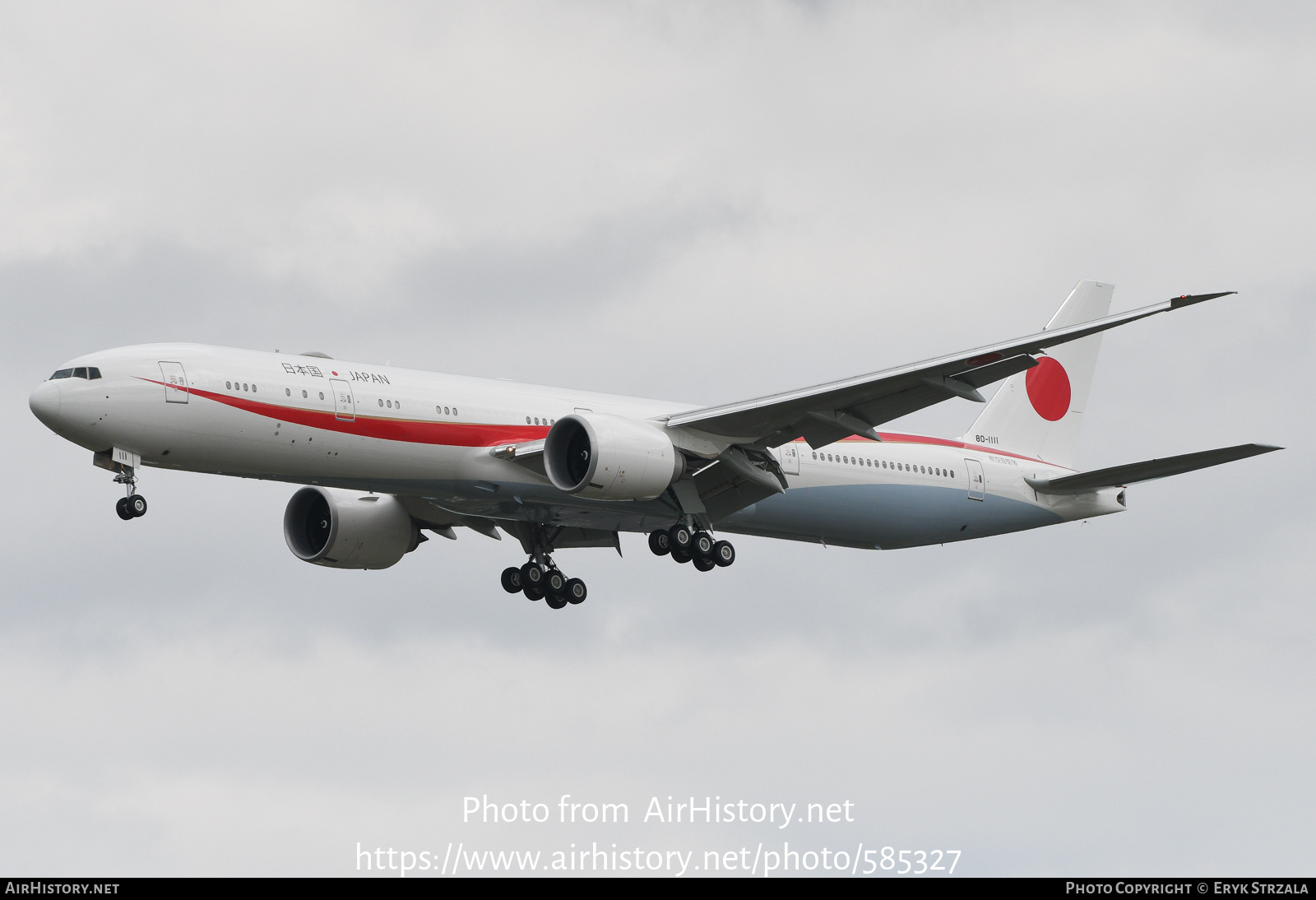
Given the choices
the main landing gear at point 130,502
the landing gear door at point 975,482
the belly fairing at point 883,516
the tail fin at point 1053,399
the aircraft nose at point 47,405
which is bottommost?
the main landing gear at point 130,502

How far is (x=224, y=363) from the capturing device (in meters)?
35.2

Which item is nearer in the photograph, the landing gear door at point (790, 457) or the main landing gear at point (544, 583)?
the landing gear door at point (790, 457)

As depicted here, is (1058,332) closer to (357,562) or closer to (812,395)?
(812,395)

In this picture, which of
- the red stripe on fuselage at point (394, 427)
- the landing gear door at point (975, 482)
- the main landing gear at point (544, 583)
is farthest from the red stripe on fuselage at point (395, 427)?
the landing gear door at point (975, 482)

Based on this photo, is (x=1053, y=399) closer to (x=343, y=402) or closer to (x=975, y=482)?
(x=975, y=482)

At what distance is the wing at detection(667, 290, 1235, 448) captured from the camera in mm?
36031

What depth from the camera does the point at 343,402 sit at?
36156 mm

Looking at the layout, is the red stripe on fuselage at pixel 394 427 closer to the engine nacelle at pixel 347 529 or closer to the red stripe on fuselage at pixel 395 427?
the red stripe on fuselage at pixel 395 427

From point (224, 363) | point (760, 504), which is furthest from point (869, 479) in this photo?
point (224, 363)

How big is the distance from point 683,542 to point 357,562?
9087 millimetres

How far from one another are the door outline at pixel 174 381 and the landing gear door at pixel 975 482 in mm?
21502

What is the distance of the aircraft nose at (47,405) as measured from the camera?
33500 millimetres

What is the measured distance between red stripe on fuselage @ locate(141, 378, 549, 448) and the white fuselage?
0.03 m

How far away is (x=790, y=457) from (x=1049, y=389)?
459 inches
